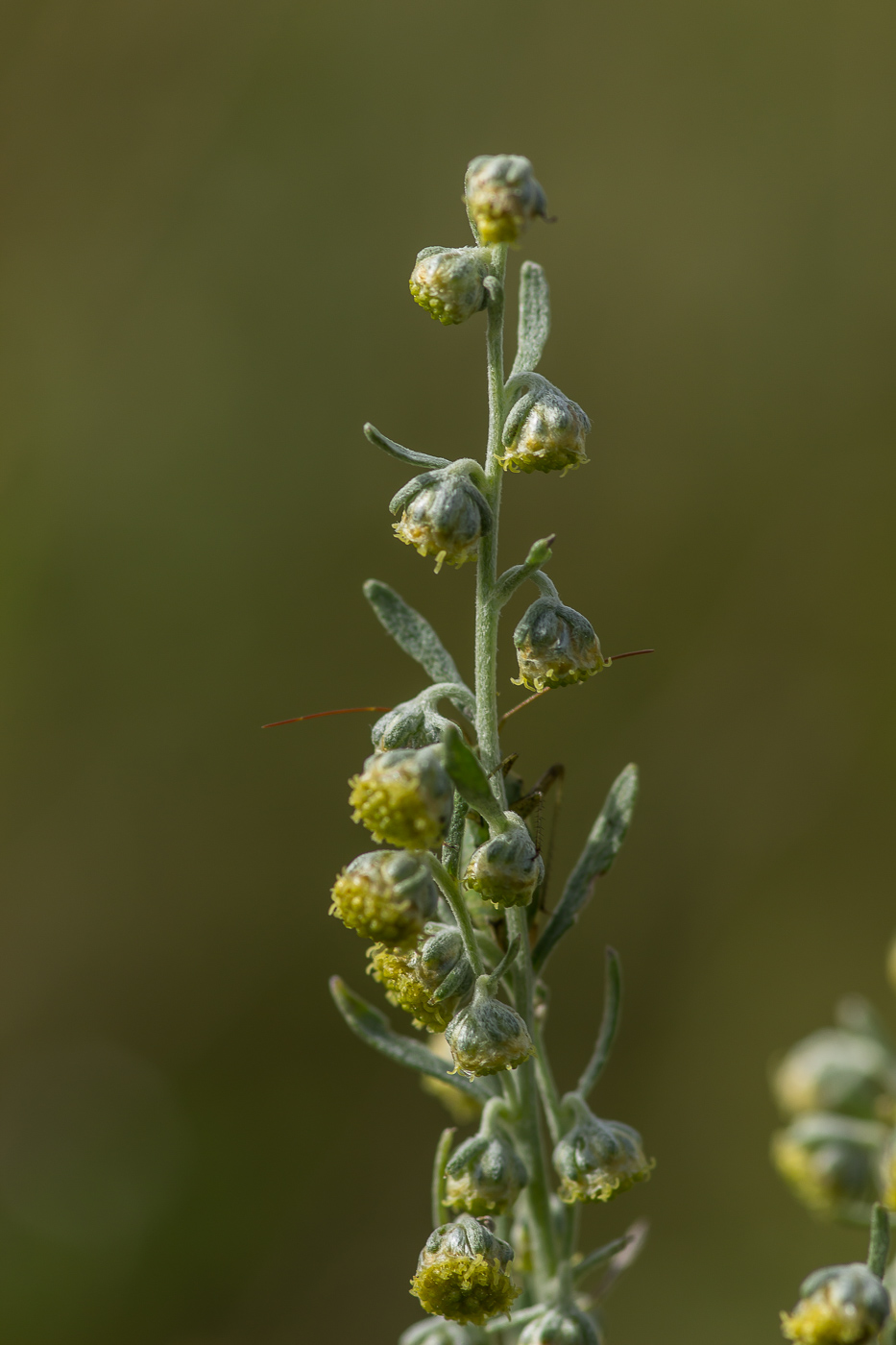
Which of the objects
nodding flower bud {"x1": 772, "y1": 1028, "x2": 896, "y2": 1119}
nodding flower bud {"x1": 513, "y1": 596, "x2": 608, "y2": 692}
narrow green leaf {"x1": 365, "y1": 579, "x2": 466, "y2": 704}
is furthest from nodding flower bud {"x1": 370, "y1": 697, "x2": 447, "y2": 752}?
nodding flower bud {"x1": 772, "y1": 1028, "x2": 896, "y2": 1119}

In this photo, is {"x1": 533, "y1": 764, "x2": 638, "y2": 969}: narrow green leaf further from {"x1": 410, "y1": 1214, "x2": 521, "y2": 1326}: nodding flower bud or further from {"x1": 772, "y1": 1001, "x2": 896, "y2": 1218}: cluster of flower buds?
{"x1": 772, "y1": 1001, "x2": 896, "y2": 1218}: cluster of flower buds

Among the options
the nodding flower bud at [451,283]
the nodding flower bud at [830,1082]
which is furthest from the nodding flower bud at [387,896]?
the nodding flower bud at [830,1082]

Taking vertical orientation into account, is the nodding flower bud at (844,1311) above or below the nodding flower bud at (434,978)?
below

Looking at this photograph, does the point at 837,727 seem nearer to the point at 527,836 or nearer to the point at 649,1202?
the point at 649,1202

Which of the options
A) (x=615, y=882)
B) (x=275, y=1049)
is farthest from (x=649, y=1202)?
(x=275, y=1049)

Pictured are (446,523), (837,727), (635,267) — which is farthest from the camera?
(635,267)

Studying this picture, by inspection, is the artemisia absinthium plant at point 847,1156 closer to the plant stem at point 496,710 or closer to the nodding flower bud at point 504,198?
the plant stem at point 496,710
